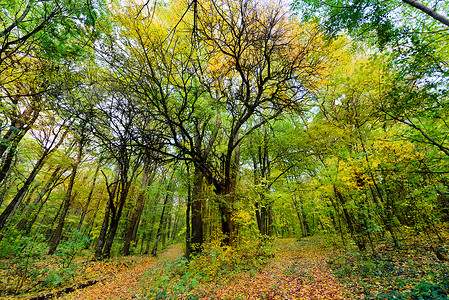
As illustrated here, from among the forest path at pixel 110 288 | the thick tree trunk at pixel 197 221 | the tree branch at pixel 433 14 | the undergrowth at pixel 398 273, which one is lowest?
the forest path at pixel 110 288

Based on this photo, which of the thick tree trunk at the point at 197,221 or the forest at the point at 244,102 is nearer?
the forest at the point at 244,102

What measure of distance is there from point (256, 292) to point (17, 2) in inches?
342

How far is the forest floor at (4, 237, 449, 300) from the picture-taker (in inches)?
146

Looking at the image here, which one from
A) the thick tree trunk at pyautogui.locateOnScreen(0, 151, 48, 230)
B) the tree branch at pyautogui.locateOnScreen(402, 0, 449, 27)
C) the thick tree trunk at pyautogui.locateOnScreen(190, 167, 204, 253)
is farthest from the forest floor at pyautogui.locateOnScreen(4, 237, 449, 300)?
the tree branch at pyautogui.locateOnScreen(402, 0, 449, 27)

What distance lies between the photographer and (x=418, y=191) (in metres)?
3.99

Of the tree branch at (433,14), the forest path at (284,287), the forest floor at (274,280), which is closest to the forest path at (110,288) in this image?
the forest floor at (274,280)

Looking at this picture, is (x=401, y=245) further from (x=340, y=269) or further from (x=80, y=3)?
(x=80, y=3)

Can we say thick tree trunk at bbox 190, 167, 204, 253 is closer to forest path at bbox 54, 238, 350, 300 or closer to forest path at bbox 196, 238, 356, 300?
forest path at bbox 54, 238, 350, 300

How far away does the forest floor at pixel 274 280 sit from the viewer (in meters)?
3.72

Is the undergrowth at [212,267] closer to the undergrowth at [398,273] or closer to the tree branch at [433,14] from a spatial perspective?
the undergrowth at [398,273]

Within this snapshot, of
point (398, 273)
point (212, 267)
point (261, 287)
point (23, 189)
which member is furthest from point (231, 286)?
point (23, 189)

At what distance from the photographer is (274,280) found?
16.7ft

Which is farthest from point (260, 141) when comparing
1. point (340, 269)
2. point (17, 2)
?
point (17, 2)

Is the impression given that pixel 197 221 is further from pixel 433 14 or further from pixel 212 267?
pixel 433 14
